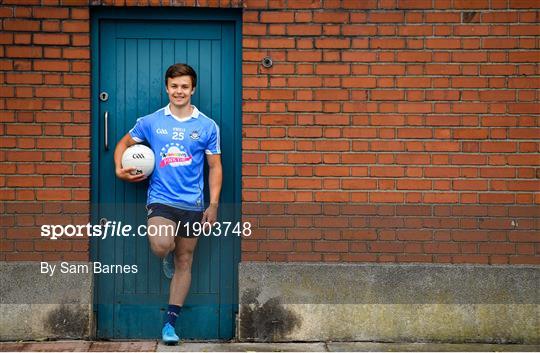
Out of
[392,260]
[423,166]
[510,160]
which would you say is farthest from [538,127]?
[392,260]

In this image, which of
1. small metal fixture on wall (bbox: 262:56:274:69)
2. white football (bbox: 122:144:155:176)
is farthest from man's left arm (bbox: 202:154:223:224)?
small metal fixture on wall (bbox: 262:56:274:69)

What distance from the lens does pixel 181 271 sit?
21.7 ft

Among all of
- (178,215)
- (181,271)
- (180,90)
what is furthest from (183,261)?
(180,90)

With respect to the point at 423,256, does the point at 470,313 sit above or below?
below

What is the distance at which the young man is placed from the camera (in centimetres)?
650

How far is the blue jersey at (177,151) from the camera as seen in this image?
652cm

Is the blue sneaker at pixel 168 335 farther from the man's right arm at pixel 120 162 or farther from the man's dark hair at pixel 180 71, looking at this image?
the man's dark hair at pixel 180 71

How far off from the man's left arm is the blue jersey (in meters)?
0.06

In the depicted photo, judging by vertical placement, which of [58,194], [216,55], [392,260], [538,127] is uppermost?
[216,55]

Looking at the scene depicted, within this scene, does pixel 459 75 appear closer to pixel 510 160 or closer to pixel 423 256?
pixel 510 160

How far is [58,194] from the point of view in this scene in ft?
21.9

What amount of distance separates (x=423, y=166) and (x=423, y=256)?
0.70 metres

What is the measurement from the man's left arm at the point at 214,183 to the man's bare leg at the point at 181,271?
229 mm

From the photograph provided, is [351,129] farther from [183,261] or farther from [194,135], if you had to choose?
[183,261]
